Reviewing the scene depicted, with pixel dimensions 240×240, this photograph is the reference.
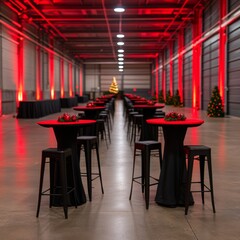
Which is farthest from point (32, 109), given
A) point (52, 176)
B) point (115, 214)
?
point (115, 214)

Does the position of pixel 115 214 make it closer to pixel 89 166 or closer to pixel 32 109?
pixel 89 166

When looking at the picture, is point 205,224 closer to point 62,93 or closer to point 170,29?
point 170,29

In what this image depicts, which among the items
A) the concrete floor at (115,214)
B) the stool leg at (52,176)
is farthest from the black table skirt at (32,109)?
the stool leg at (52,176)

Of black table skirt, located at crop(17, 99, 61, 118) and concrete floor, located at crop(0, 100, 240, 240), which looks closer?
concrete floor, located at crop(0, 100, 240, 240)

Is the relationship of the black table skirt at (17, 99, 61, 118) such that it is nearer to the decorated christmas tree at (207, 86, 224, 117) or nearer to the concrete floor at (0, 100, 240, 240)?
the decorated christmas tree at (207, 86, 224, 117)

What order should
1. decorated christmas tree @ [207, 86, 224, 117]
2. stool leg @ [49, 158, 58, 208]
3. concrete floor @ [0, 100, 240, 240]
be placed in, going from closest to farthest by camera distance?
1. concrete floor @ [0, 100, 240, 240]
2. stool leg @ [49, 158, 58, 208]
3. decorated christmas tree @ [207, 86, 224, 117]

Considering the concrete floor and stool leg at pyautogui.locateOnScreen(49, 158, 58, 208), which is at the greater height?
stool leg at pyautogui.locateOnScreen(49, 158, 58, 208)

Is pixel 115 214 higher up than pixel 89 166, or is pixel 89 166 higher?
pixel 89 166

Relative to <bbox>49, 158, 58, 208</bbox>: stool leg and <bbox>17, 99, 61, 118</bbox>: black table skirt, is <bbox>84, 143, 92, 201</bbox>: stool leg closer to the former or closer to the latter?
<bbox>49, 158, 58, 208</bbox>: stool leg

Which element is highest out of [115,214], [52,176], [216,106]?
[216,106]

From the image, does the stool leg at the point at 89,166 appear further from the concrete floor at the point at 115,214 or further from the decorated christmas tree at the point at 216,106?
the decorated christmas tree at the point at 216,106

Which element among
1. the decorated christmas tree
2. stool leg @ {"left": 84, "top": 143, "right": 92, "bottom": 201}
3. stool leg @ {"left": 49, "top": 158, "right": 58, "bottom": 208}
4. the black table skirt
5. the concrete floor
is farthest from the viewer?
the black table skirt

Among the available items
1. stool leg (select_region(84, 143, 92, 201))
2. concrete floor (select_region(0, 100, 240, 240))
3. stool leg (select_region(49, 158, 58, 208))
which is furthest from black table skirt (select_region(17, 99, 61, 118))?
stool leg (select_region(49, 158, 58, 208))

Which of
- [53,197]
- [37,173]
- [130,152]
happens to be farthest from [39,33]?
[53,197]
